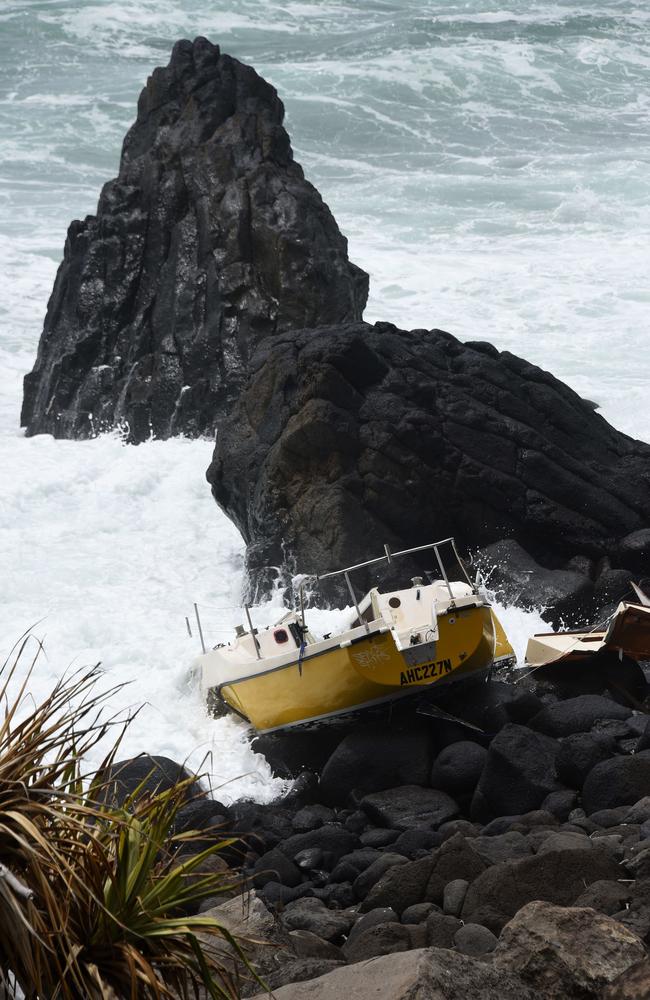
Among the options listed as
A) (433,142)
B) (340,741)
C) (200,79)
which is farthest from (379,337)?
(433,142)

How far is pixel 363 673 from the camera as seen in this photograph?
12789 mm

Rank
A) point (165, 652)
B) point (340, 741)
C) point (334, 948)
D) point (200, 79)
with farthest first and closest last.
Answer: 1. point (200, 79)
2. point (165, 652)
3. point (340, 741)
4. point (334, 948)

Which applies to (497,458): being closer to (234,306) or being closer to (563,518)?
(563,518)

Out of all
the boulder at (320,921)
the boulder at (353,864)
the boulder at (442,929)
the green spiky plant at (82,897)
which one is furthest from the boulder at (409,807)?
the green spiky plant at (82,897)

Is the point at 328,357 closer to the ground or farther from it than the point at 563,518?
farther from it

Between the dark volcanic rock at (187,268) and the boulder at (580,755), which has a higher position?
the dark volcanic rock at (187,268)

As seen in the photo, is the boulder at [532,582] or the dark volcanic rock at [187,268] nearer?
the boulder at [532,582]

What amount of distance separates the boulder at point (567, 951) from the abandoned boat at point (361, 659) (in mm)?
6058

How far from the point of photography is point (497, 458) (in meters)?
17.6

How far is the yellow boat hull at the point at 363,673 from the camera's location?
1280cm

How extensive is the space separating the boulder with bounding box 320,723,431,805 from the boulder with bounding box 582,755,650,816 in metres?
1.77

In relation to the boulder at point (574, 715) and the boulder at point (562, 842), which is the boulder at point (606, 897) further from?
the boulder at point (574, 715)

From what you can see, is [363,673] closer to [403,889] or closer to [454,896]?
[403,889]

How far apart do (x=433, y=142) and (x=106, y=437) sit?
84.4ft
